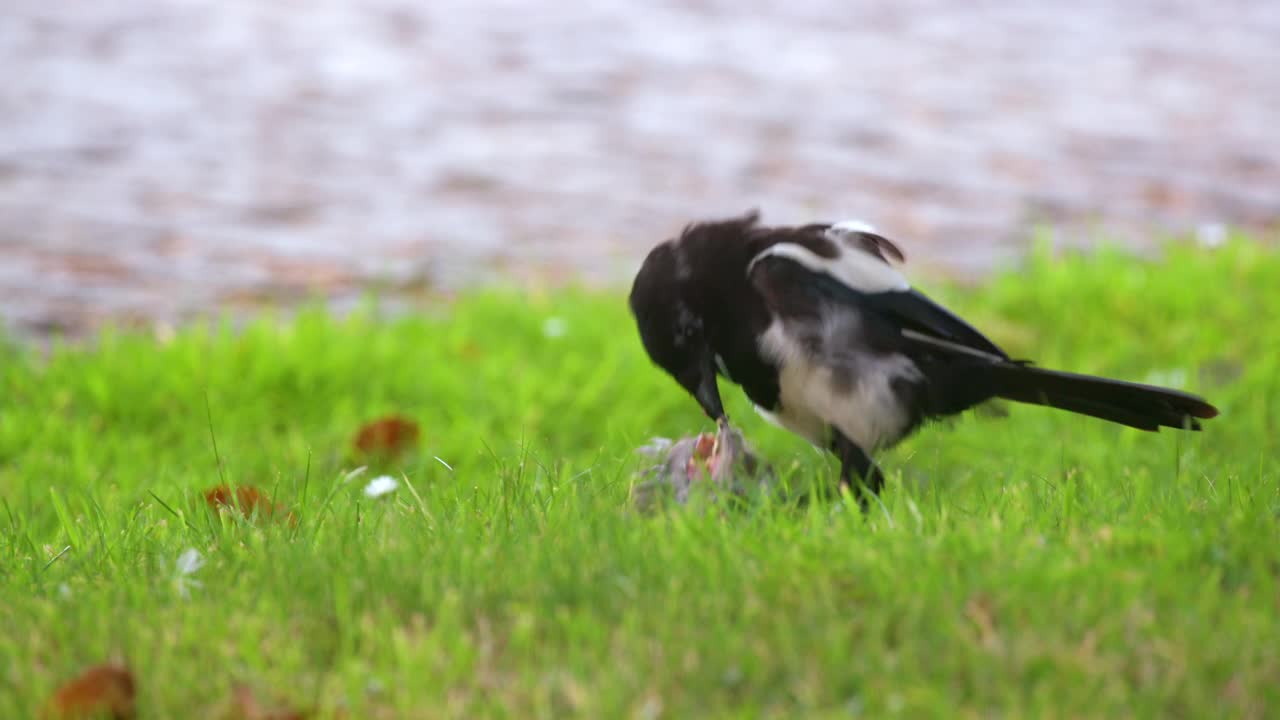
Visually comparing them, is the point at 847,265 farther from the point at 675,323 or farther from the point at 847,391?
the point at 675,323

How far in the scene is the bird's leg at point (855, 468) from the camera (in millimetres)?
3426

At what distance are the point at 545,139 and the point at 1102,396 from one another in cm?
644

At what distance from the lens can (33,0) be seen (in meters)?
12.3

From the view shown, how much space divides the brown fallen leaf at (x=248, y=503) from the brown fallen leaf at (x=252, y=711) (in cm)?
82

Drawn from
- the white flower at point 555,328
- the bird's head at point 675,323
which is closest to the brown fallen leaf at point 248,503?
the bird's head at point 675,323

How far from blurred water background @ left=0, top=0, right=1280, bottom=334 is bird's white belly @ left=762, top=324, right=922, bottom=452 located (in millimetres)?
3593

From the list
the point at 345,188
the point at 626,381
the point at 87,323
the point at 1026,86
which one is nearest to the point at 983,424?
the point at 626,381

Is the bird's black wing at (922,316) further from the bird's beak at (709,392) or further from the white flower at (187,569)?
the white flower at (187,569)

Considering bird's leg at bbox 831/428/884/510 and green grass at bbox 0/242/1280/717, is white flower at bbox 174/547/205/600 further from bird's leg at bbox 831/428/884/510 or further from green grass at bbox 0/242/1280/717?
bird's leg at bbox 831/428/884/510

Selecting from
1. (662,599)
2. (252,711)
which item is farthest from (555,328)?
(252,711)

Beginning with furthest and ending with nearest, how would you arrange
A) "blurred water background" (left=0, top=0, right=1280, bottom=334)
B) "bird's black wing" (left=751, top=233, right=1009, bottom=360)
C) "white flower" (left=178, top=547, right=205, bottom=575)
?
"blurred water background" (left=0, top=0, right=1280, bottom=334)
"bird's black wing" (left=751, top=233, right=1009, bottom=360)
"white flower" (left=178, top=547, right=205, bottom=575)

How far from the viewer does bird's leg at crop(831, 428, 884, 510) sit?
3426mm

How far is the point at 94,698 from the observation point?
7.59 ft

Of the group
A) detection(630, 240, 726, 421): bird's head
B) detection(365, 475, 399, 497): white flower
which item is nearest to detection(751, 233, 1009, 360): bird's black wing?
detection(630, 240, 726, 421): bird's head
